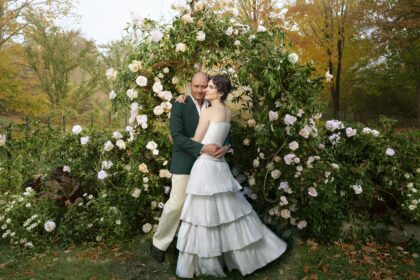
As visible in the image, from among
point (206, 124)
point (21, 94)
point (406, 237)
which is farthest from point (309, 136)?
point (21, 94)

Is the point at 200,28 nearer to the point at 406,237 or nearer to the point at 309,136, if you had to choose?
the point at 309,136

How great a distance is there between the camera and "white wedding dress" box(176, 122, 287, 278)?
351 cm

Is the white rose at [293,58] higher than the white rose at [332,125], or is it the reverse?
the white rose at [293,58]

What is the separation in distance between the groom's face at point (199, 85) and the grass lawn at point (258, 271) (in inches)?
72.1

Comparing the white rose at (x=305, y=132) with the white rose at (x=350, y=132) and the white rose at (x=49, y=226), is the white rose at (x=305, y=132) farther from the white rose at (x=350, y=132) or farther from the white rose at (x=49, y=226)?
the white rose at (x=49, y=226)

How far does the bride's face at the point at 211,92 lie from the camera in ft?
11.6

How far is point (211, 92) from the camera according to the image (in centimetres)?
355

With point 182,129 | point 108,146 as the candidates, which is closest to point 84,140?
point 108,146

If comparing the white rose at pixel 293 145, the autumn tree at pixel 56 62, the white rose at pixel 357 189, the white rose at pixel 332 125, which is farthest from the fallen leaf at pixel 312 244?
the autumn tree at pixel 56 62

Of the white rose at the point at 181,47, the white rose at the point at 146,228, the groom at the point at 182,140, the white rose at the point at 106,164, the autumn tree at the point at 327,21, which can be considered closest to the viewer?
the groom at the point at 182,140

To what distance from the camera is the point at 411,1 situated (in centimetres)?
1381

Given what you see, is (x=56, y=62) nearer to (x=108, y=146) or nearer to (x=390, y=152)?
(x=108, y=146)

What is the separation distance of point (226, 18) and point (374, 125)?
8.90 feet

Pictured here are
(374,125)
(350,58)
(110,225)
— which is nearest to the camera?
(110,225)
